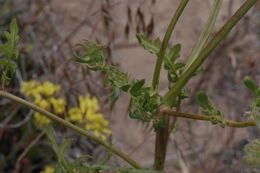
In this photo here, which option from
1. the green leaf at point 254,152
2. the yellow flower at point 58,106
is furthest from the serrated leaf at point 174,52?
the yellow flower at point 58,106

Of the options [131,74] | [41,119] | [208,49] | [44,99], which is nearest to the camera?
[208,49]

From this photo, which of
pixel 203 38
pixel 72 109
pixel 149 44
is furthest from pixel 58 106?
pixel 203 38

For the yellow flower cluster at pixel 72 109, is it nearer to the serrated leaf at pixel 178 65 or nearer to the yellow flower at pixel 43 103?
the yellow flower at pixel 43 103

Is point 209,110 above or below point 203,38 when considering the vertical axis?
below

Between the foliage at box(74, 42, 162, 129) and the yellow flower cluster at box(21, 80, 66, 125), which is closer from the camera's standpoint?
the foliage at box(74, 42, 162, 129)

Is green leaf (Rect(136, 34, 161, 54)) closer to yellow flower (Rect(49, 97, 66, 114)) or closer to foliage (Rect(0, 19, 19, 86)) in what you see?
foliage (Rect(0, 19, 19, 86))

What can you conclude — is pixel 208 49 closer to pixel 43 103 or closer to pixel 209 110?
pixel 209 110

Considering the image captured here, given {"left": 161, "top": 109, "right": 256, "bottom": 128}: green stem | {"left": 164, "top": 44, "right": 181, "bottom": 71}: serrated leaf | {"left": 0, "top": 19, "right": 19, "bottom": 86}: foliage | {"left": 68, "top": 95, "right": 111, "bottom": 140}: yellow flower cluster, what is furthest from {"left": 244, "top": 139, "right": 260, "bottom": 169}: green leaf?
{"left": 68, "top": 95, "right": 111, "bottom": 140}: yellow flower cluster
